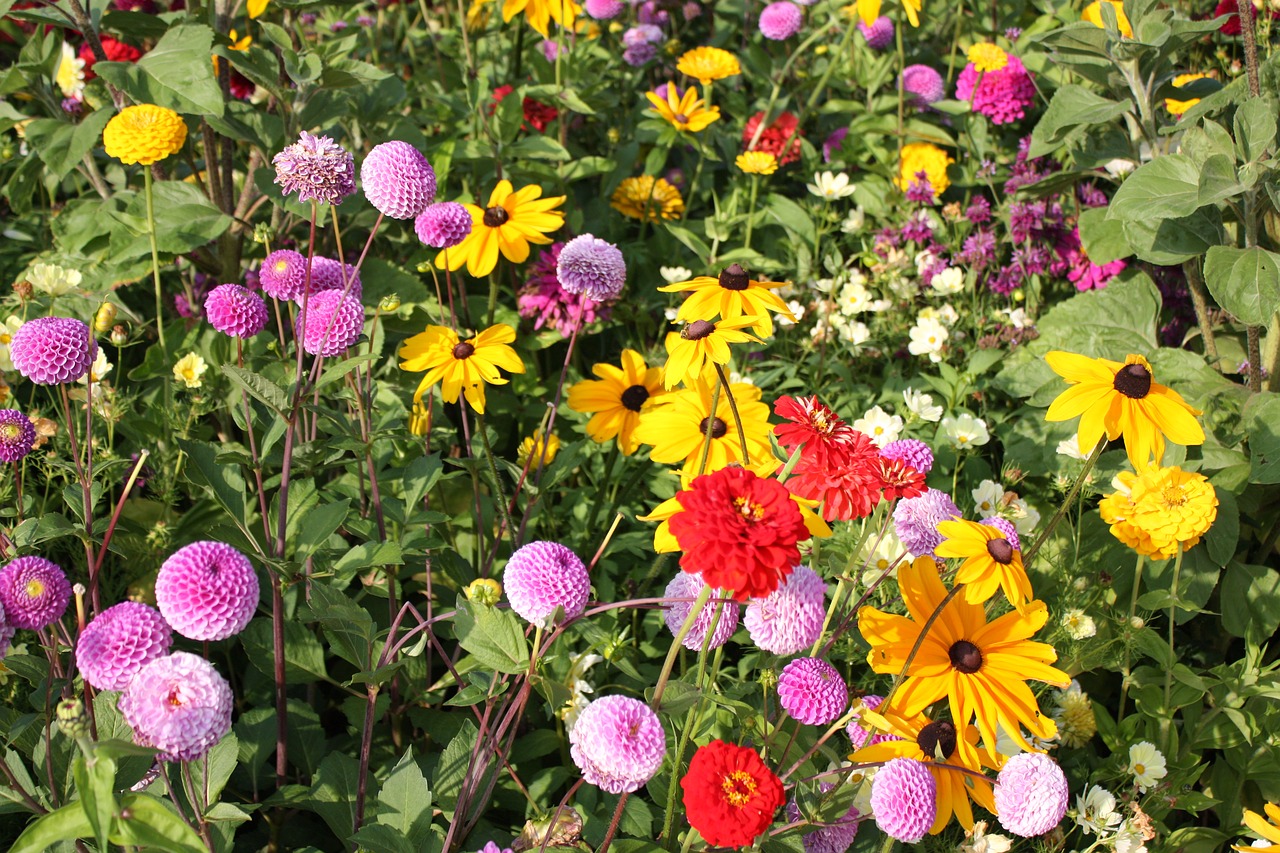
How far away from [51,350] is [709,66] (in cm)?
207

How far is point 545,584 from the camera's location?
1.29 meters

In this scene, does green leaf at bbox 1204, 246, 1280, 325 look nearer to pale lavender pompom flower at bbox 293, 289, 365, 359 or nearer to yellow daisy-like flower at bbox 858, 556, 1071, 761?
yellow daisy-like flower at bbox 858, 556, 1071, 761

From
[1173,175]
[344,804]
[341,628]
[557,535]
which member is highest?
[1173,175]

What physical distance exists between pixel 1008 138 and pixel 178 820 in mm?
3266

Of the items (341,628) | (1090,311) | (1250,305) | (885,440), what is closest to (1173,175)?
(1250,305)

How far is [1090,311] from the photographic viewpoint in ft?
8.53

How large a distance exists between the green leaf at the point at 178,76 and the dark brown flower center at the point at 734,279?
1.12 metres

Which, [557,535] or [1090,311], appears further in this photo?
[1090,311]

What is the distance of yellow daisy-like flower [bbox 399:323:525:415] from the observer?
180 centimetres

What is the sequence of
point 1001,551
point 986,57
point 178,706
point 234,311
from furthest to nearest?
point 986,57
point 234,311
point 1001,551
point 178,706

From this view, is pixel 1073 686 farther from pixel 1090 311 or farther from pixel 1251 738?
pixel 1090 311

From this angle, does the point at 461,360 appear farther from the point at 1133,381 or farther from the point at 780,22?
the point at 780,22

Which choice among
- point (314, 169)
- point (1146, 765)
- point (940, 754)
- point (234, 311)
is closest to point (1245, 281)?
point (1146, 765)

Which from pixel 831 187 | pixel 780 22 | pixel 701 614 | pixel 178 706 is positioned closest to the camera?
pixel 178 706
